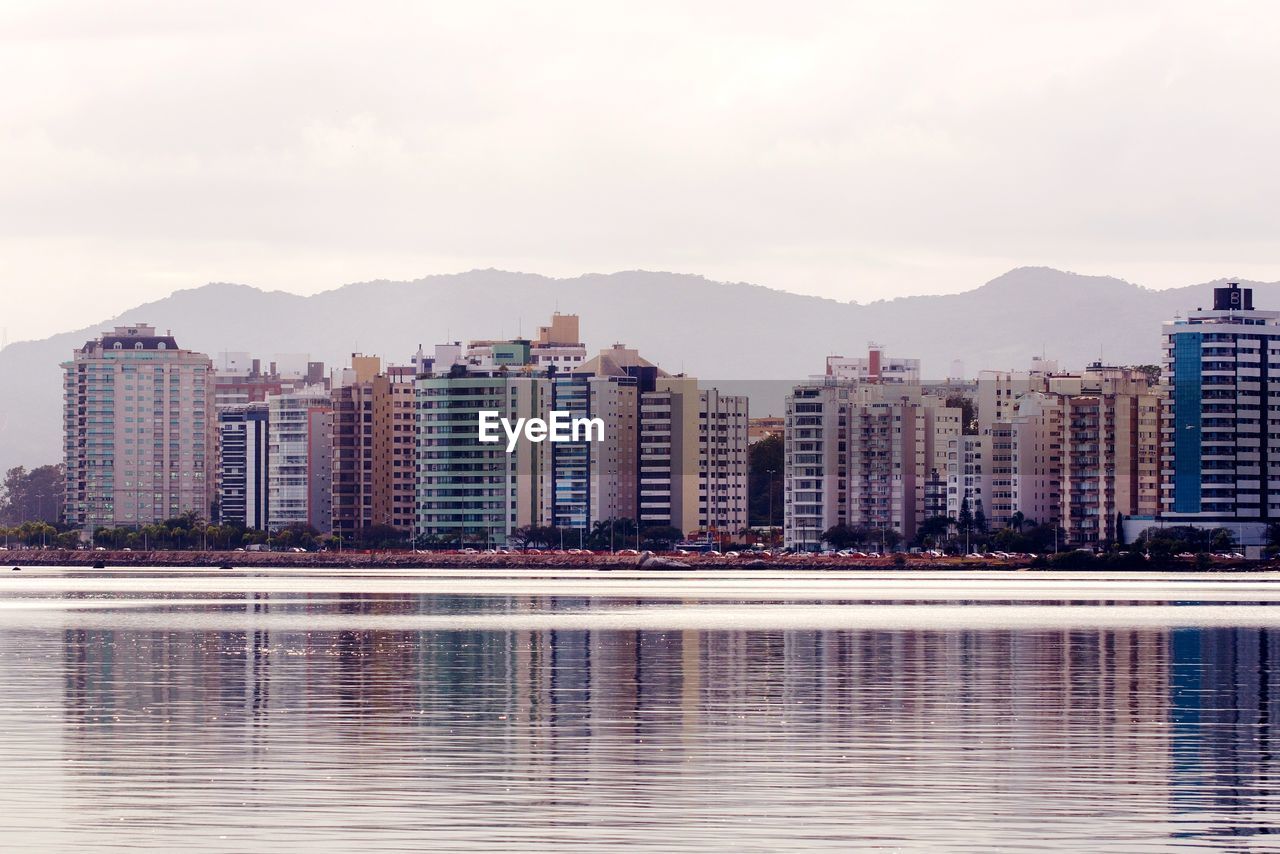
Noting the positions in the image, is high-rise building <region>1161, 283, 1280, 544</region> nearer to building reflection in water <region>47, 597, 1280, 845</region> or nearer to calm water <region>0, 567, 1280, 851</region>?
calm water <region>0, 567, 1280, 851</region>

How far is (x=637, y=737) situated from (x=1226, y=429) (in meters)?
164

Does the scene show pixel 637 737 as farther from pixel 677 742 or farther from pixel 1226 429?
pixel 1226 429

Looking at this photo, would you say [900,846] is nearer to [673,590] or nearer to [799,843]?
[799,843]

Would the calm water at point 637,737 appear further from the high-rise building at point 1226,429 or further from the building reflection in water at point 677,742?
the high-rise building at point 1226,429

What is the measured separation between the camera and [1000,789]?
110ft

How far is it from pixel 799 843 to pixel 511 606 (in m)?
80.3

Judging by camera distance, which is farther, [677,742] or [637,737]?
[637,737]

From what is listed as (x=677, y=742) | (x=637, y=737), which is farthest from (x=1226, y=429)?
(x=677, y=742)

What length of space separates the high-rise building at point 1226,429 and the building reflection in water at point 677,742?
131700 mm

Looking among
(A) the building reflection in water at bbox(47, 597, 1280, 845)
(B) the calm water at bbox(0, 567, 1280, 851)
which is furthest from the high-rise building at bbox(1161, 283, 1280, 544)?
(A) the building reflection in water at bbox(47, 597, 1280, 845)

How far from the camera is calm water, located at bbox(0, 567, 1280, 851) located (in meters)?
29.9

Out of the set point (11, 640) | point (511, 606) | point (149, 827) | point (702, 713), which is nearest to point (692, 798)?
point (149, 827)

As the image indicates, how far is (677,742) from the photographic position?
39.7 meters

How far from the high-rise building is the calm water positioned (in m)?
113
